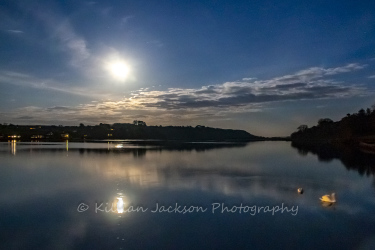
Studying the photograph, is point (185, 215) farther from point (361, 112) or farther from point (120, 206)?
point (361, 112)

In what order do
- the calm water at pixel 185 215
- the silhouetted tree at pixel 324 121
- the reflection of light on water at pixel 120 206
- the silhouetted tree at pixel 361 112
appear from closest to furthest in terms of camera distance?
1. the calm water at pixel 185 215
2. the reflection of light on water at pixel 120 206
3. the silhouetted tree at pixel 361 112
4. the silhouetted tree at pixel 324 121

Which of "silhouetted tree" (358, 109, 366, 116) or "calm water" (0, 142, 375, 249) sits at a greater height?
"silhouetted tree" (358, 109, 366, 116)

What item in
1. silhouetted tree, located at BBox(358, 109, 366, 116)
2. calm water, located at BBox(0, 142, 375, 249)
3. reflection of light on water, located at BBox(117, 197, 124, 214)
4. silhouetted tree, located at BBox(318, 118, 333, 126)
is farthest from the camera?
silhouetted tree, located at BBox(318, 118, 333, 126)

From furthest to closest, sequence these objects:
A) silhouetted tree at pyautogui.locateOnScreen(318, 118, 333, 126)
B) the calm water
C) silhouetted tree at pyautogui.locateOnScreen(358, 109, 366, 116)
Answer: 1. silhouetted tree at pyautogui.locateOnScreen(318, 118, 333, 126)
2. silhouetted tree at pyautogui.locateOnScreen(358, 109, 366, 116)
3. the calm water

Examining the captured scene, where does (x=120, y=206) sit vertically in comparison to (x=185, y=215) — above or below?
above

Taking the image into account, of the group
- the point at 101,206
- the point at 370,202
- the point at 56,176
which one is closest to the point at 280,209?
the point at 370,202

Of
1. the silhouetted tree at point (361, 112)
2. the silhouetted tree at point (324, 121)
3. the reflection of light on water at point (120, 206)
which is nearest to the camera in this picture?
the reflection of light on water at point (120, 206)

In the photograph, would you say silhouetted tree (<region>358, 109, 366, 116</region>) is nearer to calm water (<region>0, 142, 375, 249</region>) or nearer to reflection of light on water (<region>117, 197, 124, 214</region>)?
calm water (<region>0, 142, 375, 249</region>)

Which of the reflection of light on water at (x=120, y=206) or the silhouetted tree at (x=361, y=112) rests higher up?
the silhouetted tree at (x=361, y=112)

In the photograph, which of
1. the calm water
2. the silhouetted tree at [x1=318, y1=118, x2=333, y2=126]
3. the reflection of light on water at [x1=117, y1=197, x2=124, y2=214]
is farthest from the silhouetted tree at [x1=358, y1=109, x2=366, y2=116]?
the reflection of light on water at [x1=117, y1=197, x2=124, y2=214]

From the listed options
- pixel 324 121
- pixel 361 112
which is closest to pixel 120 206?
pixel 361 112

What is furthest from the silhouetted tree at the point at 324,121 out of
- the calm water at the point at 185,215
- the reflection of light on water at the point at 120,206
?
the reflection of light on water at the point at 120,206

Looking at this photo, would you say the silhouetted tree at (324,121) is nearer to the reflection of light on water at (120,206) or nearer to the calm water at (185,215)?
the calm water at (185,215)

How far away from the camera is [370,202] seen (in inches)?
550
